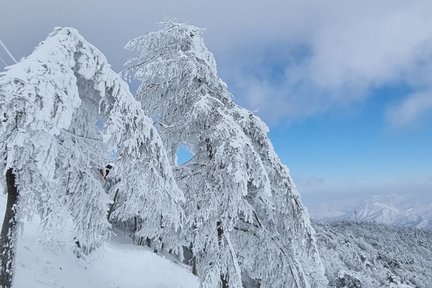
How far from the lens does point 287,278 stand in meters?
9.69

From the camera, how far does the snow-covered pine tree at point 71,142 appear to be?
20.4ft

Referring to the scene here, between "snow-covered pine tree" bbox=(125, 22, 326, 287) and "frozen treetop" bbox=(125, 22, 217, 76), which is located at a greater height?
"frozen treetop" bbox=(125, 22, 217, 76)

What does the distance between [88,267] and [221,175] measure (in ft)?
23.5

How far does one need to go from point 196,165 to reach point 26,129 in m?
4.96

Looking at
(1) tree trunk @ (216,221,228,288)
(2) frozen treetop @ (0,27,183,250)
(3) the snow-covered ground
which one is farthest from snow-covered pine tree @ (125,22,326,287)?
(3) the snow-covered ground

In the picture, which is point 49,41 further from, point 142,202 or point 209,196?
point 209,196

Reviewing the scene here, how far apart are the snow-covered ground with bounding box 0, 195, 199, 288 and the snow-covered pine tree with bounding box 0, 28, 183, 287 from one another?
40.9 inches

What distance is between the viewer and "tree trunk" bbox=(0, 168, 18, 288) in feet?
23.3

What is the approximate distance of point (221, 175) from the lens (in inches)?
362

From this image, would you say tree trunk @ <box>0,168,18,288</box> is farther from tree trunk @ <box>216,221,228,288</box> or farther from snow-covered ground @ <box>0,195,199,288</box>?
tree trunk @ <box>216,221,228,288</box>

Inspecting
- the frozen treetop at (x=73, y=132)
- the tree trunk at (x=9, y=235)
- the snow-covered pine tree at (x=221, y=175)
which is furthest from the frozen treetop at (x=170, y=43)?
the tree trunk at (x=9, y=235)

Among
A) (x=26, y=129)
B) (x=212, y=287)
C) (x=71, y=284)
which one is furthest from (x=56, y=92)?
(x=71, y=284)

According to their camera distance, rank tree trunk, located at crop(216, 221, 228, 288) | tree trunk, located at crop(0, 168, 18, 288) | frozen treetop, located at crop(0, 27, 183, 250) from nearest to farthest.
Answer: frozen treetop, located at crop(0, 27, 183, 250), tree trunk, located at crop(0, 168, 18, 288), tree trunk, located at crop(216, 221, 228, 288)

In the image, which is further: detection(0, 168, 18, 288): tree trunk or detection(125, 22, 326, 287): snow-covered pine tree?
detection(125, 22, 326, 287): snow-covered pine tree
